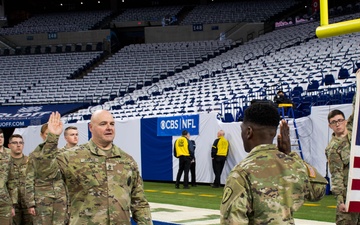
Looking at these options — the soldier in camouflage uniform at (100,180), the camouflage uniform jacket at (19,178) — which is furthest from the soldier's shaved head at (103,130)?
the camouflage uniform jacket at (19,178)

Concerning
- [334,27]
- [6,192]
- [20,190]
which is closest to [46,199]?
[6,192]

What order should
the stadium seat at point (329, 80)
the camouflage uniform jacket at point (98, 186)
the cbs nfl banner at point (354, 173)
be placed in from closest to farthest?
the cbs nfl banner at point (354, 173), the camouflage uniform jacket at point (98, 186), the stadium seat at point (329, 80)

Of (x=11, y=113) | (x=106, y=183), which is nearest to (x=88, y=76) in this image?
(x=11, y=113)

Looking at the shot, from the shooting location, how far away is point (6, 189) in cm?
894

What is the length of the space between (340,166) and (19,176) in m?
4.27

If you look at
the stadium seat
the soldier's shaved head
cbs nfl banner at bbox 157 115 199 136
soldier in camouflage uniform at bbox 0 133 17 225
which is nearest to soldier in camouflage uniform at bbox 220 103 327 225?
the soldier's shaved head

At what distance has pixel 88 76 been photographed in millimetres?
42250

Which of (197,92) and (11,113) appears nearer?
(197,92)

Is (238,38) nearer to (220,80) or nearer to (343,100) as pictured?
(220,80)

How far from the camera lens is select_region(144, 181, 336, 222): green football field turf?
13.1 metres

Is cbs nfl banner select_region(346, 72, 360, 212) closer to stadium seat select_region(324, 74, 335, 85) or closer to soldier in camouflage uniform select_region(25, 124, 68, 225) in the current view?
soldier in camouflage uniform select_region(25, 124, 68, 225)

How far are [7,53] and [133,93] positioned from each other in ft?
54.1

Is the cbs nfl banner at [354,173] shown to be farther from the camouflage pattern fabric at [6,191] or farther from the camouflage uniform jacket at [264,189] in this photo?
the camouflage pattern fabric at [6,191]

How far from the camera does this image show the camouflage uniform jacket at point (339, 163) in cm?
654
